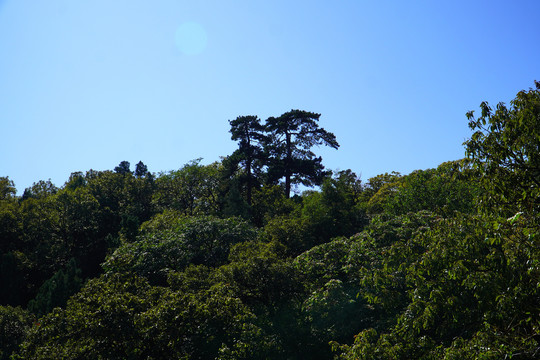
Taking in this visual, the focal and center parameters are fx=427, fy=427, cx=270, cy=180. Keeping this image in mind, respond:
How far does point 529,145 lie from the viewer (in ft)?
25.1

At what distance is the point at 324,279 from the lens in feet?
53.9

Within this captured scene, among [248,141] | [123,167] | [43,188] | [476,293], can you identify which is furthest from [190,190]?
[476,293]

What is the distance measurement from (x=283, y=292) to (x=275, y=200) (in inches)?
1024

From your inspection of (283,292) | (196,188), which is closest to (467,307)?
(283,292)

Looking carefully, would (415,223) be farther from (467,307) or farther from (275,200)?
(275,200)

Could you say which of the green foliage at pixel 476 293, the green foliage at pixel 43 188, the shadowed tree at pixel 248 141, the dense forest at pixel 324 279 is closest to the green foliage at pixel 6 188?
the green foliage at pixel 43 188

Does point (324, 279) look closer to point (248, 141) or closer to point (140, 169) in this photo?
point (248, 141)

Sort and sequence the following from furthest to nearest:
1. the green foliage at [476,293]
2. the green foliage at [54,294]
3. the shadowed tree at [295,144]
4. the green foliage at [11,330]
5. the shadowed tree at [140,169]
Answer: the shadowed tree at [140,169]
the shadowed tree at [295,144]
the green foliage at [54,294]
the green foliage at [11,330]
the green foliage at [476,293]

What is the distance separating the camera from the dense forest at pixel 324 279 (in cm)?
777

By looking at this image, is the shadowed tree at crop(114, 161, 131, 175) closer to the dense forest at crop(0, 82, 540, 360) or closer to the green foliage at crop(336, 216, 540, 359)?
the dense forest at crop(0, 82, 540, 360)

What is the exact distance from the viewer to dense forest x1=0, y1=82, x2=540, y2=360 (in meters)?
7.77

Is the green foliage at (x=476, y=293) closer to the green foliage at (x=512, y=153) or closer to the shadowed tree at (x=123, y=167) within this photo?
the green foliage at (x=512, y=153)

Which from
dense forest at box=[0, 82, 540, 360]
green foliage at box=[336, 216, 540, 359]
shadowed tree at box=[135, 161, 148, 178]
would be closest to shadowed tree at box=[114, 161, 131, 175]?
shadowed tree at box=[135, 161, 148, 178]

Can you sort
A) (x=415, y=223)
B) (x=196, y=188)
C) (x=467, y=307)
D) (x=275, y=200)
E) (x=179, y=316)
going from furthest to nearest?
(x=196, y=188)
(x=275, y=200)
(x=415, y=223)
(x=179, y=316)
(x=467, y=307)
